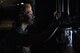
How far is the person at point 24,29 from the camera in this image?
5.30 ft

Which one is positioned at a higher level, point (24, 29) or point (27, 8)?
point (27, 8)

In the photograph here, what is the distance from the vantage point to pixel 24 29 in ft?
5.34

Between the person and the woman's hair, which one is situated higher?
the woman's hair

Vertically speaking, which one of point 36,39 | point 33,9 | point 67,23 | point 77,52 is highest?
point 33,9

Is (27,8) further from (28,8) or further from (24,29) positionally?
(24,29)

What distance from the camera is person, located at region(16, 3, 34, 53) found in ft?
5.30

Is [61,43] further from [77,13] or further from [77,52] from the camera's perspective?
[77,13]

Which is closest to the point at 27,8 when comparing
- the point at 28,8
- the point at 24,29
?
the point at 28,8

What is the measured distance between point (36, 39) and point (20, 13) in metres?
0.22

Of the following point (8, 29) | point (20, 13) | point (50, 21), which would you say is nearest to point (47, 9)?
point (50, 21)

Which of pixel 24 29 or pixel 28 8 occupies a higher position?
pixel 28 8

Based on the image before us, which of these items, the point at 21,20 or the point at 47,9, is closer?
the point at 47,9

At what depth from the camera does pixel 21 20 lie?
1.64 metres

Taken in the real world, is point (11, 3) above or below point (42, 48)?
above
